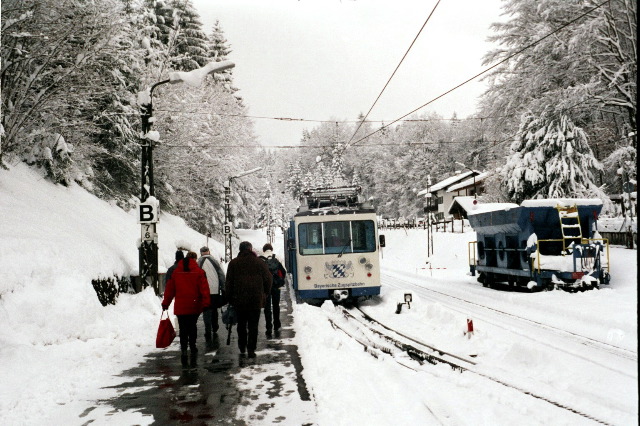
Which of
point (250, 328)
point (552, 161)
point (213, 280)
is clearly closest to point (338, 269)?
point (213, 280)

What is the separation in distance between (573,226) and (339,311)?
8239 mm

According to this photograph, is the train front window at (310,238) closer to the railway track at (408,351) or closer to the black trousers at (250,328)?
the railway track at (408,351)

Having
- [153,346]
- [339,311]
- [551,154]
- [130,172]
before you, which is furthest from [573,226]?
[130,172]

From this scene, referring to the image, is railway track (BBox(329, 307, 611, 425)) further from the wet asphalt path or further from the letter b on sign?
the letter b on sign

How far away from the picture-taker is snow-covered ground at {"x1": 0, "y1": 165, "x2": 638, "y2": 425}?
6.25m

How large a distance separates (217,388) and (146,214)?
8.75m

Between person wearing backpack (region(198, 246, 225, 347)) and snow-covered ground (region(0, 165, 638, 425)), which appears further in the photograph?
person wearing backpack (region(198, 246, 225, 347))

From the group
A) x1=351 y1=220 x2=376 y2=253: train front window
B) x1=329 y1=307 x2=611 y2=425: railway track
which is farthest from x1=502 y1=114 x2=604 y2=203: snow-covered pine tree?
x1=329 y1=307 x2=611 y2=425: railway track

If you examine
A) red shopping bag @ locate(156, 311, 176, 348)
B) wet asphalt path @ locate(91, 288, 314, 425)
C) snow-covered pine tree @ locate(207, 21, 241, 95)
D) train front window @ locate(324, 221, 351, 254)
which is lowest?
wet asphalt path @ locate(91, 288, 314, 425)

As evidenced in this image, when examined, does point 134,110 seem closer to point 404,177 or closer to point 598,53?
point 598,53

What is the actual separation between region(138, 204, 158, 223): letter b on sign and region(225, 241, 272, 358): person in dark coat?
243 inches

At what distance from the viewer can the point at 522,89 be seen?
109ft

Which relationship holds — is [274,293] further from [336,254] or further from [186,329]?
[336,254]

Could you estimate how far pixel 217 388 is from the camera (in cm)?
734
